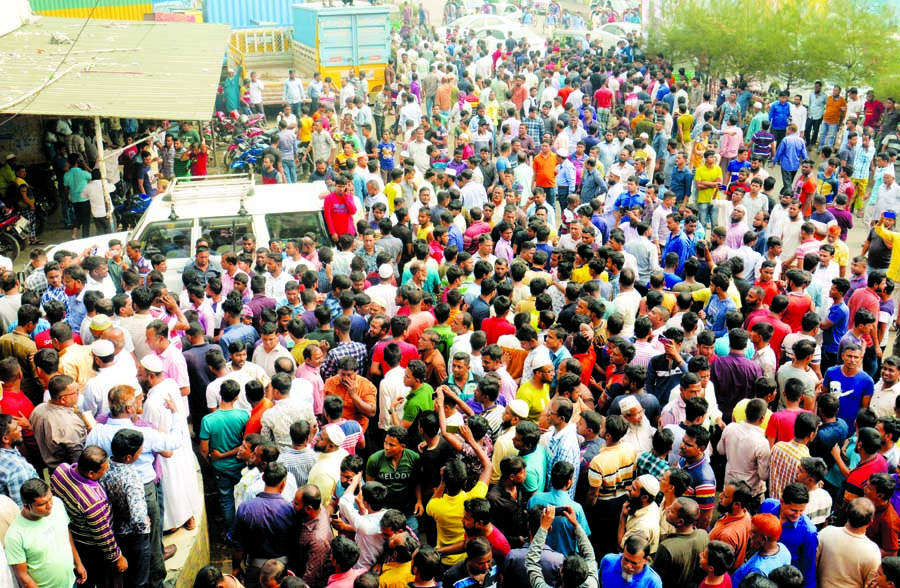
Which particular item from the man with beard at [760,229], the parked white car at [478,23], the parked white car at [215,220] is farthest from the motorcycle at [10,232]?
the parked white car at [478,23]

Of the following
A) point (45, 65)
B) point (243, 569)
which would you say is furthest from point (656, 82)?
point (243, 569)

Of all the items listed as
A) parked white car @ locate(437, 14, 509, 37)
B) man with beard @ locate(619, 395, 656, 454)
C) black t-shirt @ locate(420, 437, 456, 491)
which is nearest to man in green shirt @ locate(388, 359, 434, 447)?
black t-shirt @ locate(420, 437, 456, 491)

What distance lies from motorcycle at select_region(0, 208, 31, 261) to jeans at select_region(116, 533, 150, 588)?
8871 mm

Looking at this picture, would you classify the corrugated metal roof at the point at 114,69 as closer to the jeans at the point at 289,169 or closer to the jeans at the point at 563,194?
the jeans at the point at 289,169

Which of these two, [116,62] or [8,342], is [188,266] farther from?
[116,62]

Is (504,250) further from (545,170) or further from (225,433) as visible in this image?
(225,433)

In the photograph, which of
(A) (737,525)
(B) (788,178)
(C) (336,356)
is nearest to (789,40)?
(B) (788,178)

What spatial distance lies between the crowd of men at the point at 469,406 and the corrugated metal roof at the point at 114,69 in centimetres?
278

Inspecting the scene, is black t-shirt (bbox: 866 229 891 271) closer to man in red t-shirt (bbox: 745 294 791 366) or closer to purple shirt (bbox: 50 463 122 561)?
man in red t-shirt (bbox: 745 294 791 366)

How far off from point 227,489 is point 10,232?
8.65 metres

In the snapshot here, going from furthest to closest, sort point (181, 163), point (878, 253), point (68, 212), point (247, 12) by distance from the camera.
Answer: point (247, 12), point (181, 163), point (68, 212), point (878, 253)

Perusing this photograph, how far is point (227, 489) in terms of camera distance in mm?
7188

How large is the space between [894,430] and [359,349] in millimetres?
4233

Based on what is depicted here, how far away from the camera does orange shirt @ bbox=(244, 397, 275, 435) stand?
22.8ft
